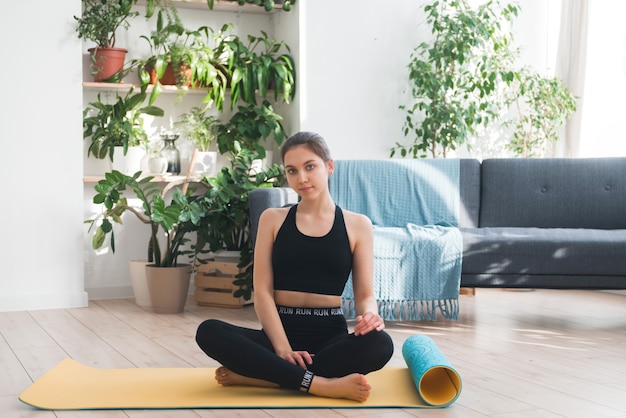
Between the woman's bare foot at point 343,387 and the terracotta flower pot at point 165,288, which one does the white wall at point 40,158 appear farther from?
the woman's bare foot at point 343,387

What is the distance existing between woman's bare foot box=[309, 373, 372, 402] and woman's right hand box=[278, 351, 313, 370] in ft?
0.16

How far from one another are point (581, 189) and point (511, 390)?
2.04 meters

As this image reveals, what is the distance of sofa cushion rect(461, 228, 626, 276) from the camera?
12.0 ft

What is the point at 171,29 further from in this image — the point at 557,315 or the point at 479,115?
the point at 557,315

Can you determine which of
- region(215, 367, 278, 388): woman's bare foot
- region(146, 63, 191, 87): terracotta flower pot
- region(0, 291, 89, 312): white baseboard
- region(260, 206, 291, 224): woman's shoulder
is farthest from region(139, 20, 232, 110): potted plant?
region(215, 367, 278, 388): woman's bare foot

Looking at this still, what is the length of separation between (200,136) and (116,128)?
0.49 meters

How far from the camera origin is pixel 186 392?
2457 mm

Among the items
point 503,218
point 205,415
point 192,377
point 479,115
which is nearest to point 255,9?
point 479,115

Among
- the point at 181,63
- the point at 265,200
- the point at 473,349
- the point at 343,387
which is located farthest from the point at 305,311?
the point at 181,63

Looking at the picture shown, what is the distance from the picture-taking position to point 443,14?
16.6 ft

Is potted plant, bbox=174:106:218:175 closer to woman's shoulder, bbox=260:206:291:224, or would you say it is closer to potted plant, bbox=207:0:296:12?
potted plant, bbox=207:0:296:12

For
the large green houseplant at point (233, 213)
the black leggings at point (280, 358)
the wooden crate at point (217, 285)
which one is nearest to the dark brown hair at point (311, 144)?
the black leggings at point (280, 358)

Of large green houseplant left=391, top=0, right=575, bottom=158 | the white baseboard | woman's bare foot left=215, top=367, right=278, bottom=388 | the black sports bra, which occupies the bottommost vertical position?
the white baseboard

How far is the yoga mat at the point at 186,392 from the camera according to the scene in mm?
2326
